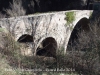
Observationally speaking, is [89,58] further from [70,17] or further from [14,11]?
[14,11]

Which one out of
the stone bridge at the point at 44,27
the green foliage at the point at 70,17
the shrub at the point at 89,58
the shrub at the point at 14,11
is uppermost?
the shrub at the point at 14,11

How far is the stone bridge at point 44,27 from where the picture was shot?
29.0 ft

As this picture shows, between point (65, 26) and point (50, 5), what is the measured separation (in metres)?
8.58

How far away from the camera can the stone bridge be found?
8.84 m

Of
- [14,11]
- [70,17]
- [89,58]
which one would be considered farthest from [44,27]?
[89,58]

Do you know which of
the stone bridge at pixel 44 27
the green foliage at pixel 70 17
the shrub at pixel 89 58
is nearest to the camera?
the shrub at pixel 89 58

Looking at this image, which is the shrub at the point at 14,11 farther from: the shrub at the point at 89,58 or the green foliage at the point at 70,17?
the shrub at the point at 89,58

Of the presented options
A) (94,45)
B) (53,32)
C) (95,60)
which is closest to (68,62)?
(95,60)

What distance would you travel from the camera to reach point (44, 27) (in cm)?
1095

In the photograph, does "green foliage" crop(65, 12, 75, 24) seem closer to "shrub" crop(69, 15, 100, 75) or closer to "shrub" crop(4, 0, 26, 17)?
"shrub" crop(4, 0, 26, 17)

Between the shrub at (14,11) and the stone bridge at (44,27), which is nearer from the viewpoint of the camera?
the stone bridge at (44,27)

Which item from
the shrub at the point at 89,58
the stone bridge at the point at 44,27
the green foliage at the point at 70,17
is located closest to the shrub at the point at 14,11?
the stone bridge at the point at 44,27

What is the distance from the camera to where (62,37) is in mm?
13312

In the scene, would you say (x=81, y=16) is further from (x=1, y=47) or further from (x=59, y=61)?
(x=1, y=47)
